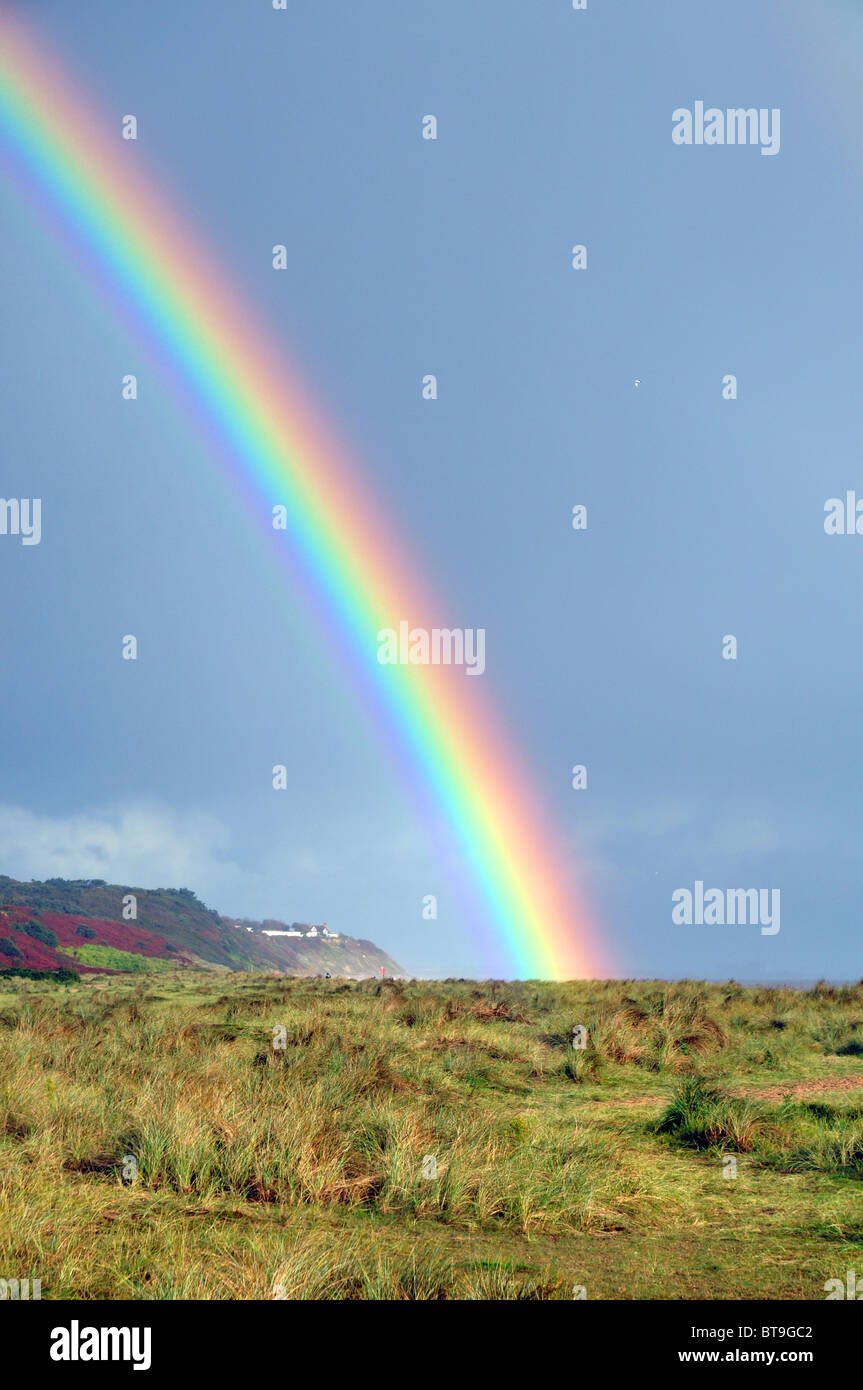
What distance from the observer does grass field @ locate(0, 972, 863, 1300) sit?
20.4 ft

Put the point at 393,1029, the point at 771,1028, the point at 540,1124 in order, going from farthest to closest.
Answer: the point at 771,1028, the point at 393,1029, the point at 540,1124

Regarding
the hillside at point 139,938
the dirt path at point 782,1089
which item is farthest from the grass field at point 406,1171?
the hillside at point 139,938

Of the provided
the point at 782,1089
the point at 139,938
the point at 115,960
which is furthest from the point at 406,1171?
the point at 139,938

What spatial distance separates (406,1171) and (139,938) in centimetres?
7401

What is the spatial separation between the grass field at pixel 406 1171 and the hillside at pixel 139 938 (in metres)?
39.1

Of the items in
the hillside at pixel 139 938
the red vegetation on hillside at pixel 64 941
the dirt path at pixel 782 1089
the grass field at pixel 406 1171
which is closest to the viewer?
the grass field at pixel 406 1171

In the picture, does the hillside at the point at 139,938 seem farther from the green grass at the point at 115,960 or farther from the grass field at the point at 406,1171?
the grass field at the point at 406,1171

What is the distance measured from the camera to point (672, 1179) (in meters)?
9.48

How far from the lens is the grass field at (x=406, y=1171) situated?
245 inches

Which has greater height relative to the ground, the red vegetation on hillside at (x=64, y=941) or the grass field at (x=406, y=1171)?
the red vegetation on hillside at (x=64, y=941)
